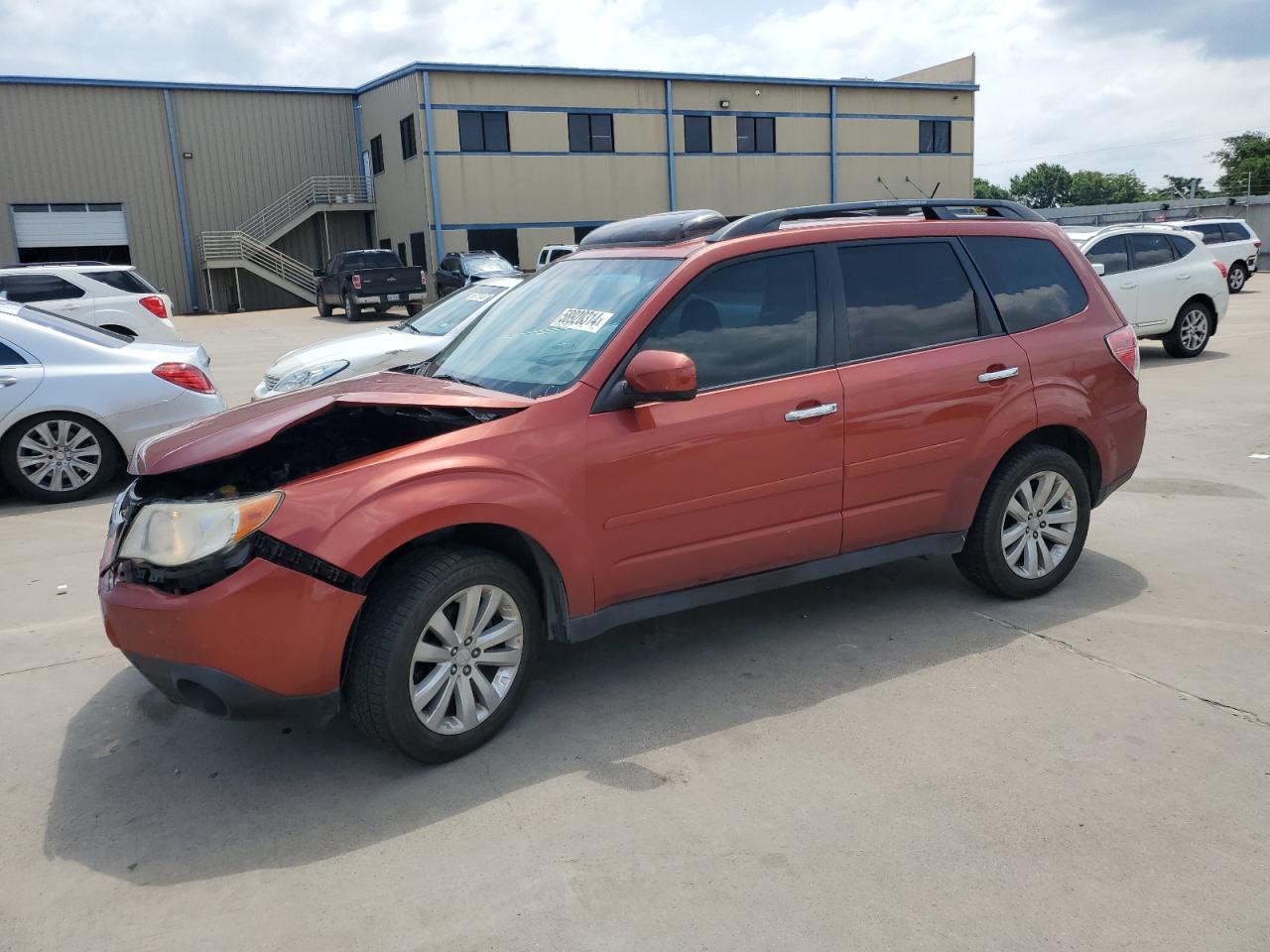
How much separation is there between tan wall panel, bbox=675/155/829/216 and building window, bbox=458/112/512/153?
6.55m

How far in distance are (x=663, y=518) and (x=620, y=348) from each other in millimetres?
677

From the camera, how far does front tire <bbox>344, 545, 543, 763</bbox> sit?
11.2 feet

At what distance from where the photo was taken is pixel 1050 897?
110 inches

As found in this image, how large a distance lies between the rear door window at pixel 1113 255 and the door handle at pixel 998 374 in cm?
1002

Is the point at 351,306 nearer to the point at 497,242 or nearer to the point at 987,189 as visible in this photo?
the point at 497,242

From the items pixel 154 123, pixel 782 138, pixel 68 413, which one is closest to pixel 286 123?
pixel 154 123

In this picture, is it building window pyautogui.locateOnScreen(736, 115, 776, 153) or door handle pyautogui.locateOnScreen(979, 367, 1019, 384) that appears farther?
building window pyautogui.locateOnScreen(736, 115, 776, 153)

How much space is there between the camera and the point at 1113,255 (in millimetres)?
13539

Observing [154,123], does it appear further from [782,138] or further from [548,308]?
[548,308]

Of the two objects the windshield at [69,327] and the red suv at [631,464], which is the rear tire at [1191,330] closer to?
the red suv at [631,464]

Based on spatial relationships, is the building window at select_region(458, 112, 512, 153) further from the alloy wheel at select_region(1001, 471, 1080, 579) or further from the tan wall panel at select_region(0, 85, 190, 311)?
the alloy wheel at select_region(1001, 471, 1080, 579)

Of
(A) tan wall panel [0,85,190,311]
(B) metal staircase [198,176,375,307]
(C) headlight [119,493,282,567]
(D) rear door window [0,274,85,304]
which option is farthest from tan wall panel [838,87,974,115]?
(C) headlight [119,493,282,567]

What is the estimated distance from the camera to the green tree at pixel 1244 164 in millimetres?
71188

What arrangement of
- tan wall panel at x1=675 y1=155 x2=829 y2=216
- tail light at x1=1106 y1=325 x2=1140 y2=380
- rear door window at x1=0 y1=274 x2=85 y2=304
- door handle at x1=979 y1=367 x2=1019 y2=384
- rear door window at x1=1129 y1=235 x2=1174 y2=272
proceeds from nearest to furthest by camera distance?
door handle at x1=979 y1=367 x2=1019 y2=384 < tail light at x1=1106 y1=325 x2=1140 y2=380 < rear door window at x1=1129 y1=235 x2=1174 y2=272 < rear door window at x1=0 y1=274 x2=85 y2=304 < tan wall panel at x1=675 y1=155 x2=829 y2=216
